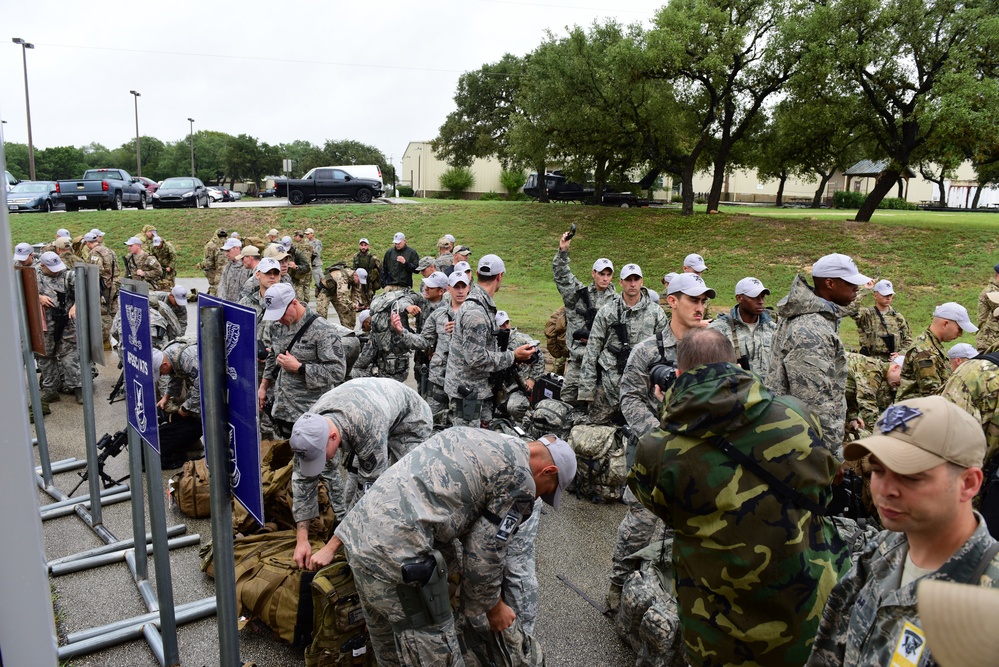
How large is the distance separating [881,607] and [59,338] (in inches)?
425

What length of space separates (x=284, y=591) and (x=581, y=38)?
24.9 meters

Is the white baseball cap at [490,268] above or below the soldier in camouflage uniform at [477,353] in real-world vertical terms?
above

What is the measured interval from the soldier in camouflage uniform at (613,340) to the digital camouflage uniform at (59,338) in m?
7.39

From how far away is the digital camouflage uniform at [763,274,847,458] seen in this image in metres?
4.67

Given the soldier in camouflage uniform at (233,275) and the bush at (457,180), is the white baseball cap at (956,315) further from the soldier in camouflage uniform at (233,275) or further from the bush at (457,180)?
the bush at (457,180)

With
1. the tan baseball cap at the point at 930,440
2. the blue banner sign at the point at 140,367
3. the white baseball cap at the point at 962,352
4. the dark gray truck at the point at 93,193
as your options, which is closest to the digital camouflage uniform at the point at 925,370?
the white baseball cap at the point at 962,352

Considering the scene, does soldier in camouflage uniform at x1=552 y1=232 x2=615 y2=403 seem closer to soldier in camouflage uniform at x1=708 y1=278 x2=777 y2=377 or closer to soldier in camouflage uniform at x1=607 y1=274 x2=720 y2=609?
soldier in camouflage uniform at x1=708 y1=278 x2=777 y2=377

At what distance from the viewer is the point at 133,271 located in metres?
13.1

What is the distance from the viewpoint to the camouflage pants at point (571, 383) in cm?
775

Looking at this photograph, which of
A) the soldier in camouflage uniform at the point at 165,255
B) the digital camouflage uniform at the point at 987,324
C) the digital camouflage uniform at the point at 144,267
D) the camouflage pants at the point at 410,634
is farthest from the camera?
the soldier in camouflage uniform at the point at 165,255

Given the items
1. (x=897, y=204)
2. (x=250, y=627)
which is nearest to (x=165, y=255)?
(x=250, y=627)

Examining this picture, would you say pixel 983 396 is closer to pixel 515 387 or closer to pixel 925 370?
pixel 925 370

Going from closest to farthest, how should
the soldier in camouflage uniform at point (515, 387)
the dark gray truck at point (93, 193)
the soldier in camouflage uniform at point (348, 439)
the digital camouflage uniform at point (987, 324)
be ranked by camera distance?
1. the soldier in camouflage uniform at point (348, 439)
2. the soldier in camouflage uniform at point (515, 387)
3. the digital camouflage uniform at point (987, 324)
4. the dark gray truck at point (93, 193)

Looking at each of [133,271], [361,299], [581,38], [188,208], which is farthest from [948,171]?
[188,208]
